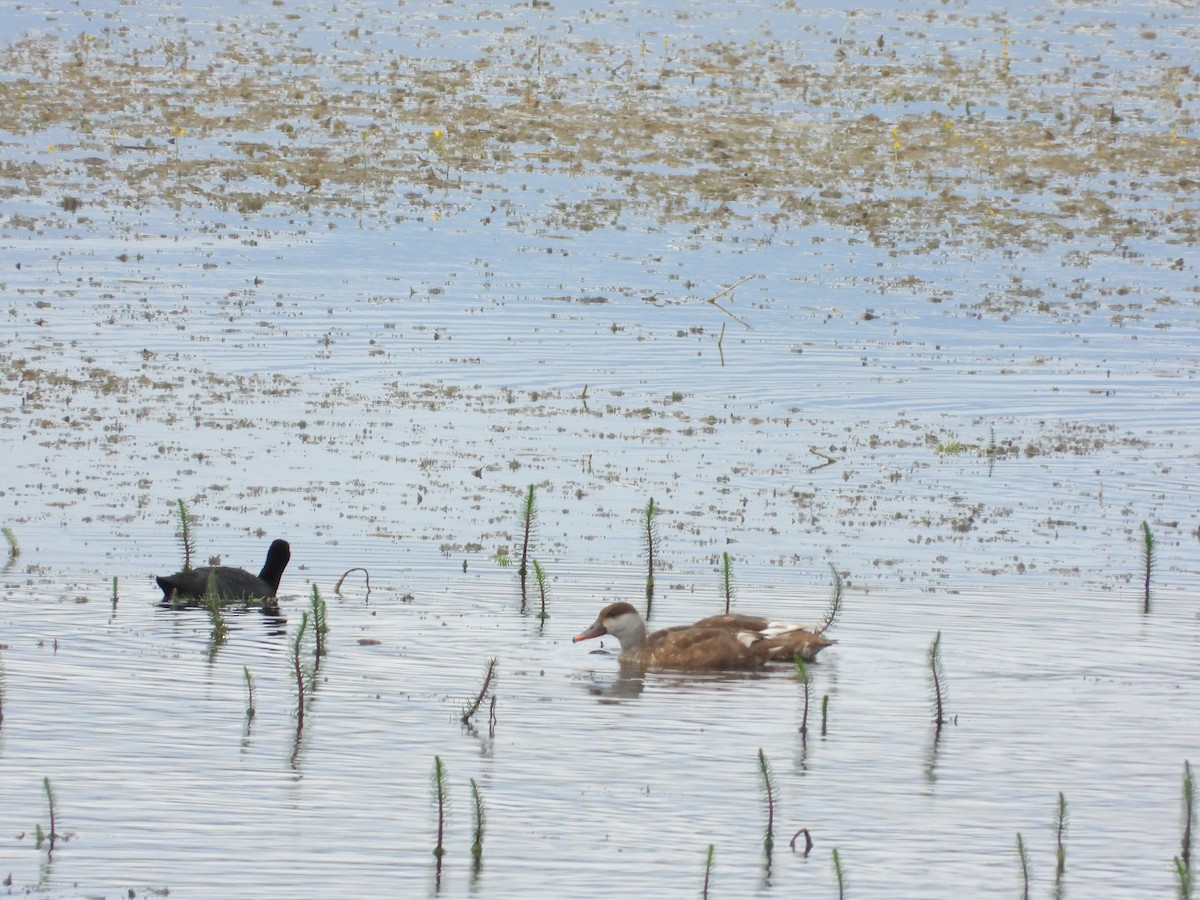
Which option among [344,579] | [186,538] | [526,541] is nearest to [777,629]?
[526,541]

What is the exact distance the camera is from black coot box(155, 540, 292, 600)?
44.0 ft

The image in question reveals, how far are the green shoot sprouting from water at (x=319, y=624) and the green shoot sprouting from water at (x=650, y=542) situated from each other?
234 centimetres

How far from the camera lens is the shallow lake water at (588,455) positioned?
986cm

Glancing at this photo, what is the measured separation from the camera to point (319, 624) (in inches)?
478

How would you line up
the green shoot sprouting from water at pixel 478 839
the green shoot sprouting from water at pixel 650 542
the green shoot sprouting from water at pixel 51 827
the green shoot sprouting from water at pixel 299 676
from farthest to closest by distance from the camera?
the green shoot sprouting from water at pixel 650 542 < the green shoot sprouting from water at pixel 299 676 < the green shoot sprouting from water at pixel 478 839 < the green shoot sprouting from water at pixel 51 827

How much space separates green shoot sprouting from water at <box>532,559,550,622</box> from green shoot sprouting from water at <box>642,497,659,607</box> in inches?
29.6

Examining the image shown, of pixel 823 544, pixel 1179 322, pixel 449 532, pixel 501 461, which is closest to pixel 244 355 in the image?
pixel 501 461

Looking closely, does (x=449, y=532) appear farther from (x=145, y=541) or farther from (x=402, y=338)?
(x=402, y=338)

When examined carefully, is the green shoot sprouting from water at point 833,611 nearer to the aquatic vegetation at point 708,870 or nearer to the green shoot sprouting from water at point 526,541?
the green shoot sprouting from water at point 526,541

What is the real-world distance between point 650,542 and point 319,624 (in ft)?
9.06

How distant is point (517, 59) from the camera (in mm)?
41375

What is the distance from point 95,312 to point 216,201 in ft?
23.4

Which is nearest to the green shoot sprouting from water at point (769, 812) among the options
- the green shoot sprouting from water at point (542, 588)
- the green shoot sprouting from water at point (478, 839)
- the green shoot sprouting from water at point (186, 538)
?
the green shoot sprouting from water at point (478, 839)

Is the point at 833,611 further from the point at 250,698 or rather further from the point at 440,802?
the point at 440,802
